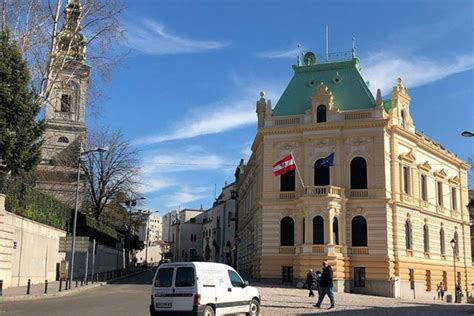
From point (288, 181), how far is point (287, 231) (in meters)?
4.09

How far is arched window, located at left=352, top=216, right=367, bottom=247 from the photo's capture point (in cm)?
4472

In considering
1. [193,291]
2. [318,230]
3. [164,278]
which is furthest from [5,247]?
[318,230]

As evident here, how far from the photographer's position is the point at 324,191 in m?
44.5

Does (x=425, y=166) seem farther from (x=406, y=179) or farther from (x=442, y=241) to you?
(x=442, y=241)

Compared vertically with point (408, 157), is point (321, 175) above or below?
below

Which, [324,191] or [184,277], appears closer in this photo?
[184,277]

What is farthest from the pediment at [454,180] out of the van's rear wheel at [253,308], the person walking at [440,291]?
the van's rear wheel at [253,308]

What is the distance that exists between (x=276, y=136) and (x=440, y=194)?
62.9ft

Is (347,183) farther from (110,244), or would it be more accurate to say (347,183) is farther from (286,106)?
(110,244)

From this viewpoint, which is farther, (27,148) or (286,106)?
(286,106)

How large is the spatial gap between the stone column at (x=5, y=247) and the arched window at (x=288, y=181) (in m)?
23.4

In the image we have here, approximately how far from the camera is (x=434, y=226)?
2069 inches

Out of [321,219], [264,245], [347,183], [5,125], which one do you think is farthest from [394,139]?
[5,125]

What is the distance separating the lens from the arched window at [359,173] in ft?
149
